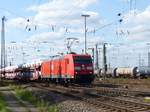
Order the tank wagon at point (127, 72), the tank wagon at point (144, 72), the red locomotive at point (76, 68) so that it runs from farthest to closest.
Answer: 1. the tank wagon at point (127, 72)
2. the tank wagon at point (144, 72)
3. the red locomotive at point (76, 68)

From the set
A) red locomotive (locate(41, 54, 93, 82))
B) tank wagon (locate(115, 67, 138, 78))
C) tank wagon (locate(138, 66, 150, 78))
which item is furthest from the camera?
tank wagon (locate(115, 67, 138, 78))

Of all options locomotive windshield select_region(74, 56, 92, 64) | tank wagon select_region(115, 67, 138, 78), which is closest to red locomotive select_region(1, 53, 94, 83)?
locomotive windshield select_region(74, 56, 92, 64)

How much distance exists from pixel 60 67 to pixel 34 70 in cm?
2183

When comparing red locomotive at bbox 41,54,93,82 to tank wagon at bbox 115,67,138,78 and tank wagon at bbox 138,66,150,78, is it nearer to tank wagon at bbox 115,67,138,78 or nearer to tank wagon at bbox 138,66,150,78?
tank wagon at bbox 138,66,150,78

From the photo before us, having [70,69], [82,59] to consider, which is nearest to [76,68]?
[70,69]

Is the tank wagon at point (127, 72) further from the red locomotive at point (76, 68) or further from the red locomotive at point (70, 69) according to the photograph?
the red locomotive at point (76, 68)

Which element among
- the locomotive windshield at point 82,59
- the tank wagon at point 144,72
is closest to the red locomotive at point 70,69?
the locomotive windshield at point 82,59

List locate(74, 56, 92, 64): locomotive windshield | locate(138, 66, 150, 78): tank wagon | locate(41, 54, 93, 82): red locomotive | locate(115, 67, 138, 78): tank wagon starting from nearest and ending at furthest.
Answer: locate(41, 54, 93, 82): red locomotive
locate(74, 56, 92, 64): locomotive windshield
locate(138, 66, 150, 78): tank wagon
locate(115, 67, 138, 78): tank wagon

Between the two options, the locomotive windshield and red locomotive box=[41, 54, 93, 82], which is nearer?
red locomotive box=[41, 54, 93, 82]

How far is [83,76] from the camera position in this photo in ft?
148

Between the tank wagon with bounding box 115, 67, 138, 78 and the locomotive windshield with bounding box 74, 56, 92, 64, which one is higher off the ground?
the locomotive windshield with bounding box 74, 56, 92, 64

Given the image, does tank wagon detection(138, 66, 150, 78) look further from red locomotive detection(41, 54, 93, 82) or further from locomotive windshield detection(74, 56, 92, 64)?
locomotive windshield detection(74, 56, 92, 64)

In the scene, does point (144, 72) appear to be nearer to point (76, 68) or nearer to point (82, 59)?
point (82, 59)

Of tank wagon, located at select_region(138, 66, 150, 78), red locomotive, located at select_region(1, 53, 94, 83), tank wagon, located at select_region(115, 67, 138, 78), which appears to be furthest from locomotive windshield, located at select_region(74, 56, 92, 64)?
tank wagon, located at select_region(115, 67, 138, 78)
